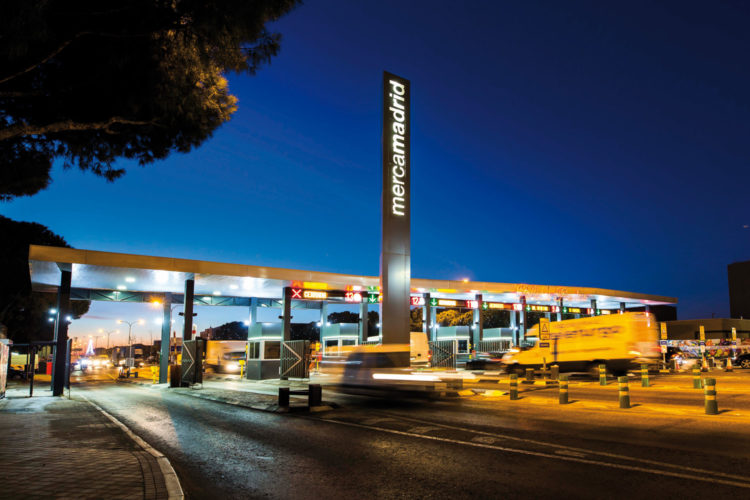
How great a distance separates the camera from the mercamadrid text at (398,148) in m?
24.7

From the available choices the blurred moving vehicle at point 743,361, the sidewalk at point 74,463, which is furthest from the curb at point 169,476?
the blurred moving vehicle at point 743,361

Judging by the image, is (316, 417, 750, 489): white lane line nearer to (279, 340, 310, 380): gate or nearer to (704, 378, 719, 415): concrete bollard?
(704, 378, 719, 415): concrete bollard

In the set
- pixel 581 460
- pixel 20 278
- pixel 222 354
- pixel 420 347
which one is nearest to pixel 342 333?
pixel 222 354

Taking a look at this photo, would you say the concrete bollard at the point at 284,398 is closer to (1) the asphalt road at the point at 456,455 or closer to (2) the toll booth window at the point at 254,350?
(1) the asphalt road at the point at 456,455

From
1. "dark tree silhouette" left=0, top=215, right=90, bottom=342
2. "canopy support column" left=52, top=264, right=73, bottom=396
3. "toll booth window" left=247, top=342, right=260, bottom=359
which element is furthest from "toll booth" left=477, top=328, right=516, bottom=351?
"dark tree silhouette" left=0, top=215, right=90, bottom=342

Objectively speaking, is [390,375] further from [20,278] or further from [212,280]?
[20,278]

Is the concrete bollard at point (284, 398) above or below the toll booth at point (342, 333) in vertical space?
below

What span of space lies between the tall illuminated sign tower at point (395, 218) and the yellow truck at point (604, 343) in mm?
6545

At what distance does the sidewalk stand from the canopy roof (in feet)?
46.4

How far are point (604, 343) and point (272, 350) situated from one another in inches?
718

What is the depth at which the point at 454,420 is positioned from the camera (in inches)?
444

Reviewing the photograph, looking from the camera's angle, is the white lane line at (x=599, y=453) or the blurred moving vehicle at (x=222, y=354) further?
the blurred moving vehicle at (x=222, y=354)

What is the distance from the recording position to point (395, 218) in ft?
80.6

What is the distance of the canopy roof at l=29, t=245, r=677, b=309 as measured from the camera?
24.9m
